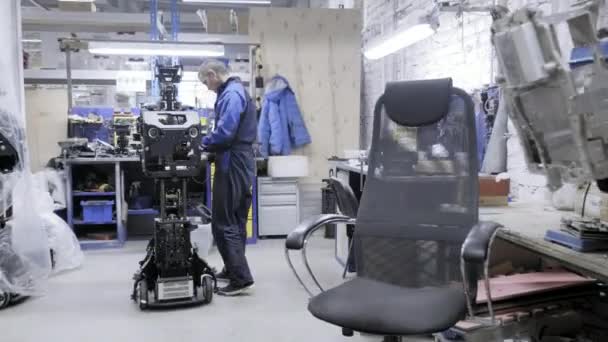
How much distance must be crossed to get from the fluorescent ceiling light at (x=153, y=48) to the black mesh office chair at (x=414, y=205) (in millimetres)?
3162

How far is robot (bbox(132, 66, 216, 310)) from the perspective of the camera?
3.29m

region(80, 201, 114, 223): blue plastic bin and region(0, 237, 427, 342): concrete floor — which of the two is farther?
region(80, 201, 114, 223): blue plastic bin

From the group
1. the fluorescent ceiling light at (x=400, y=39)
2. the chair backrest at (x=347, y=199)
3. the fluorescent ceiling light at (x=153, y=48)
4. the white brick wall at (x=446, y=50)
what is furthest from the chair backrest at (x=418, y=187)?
the fluorescent ceiling light at (x=153, y=48)

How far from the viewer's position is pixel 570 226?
1.69 metres

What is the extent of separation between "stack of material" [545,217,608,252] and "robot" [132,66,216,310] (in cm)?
232

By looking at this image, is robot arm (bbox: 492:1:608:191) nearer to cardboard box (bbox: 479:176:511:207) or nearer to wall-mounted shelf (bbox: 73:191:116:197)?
cardboard box (bbox: 479:176:511:207)

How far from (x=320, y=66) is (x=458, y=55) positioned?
2.53 metres

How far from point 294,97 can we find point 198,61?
4.27 meters

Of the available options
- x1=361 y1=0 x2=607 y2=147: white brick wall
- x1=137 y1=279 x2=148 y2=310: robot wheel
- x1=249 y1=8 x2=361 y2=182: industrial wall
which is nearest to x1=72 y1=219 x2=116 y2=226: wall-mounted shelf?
x1=137 y1=279 x2=148 y2=310: robot wheel

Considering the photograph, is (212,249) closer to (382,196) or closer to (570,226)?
(382,196)

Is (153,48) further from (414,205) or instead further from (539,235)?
(539,235)

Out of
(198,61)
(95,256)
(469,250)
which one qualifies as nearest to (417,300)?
(469,250)

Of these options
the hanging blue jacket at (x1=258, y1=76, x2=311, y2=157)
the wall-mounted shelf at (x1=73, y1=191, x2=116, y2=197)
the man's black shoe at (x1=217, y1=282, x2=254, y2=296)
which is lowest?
A: the man's black shoe at (x1=217, y1=282, x2=254, y2=296)

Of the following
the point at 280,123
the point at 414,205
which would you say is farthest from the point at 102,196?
the point at 414,205
